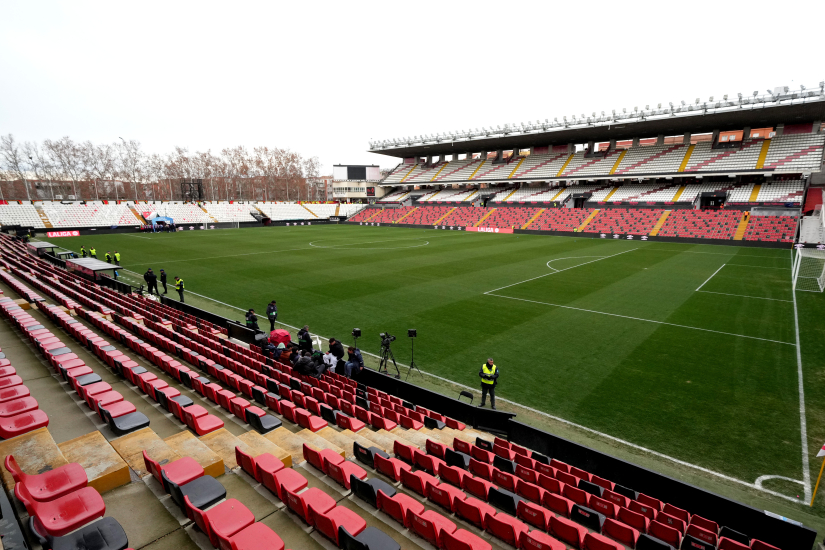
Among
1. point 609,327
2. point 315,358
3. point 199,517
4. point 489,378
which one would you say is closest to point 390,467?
point 199,517

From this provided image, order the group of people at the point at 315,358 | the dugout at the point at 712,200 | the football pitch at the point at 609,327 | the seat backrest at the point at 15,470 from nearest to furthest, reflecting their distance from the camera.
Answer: the seat backrest at the point at 15,470
the football pitch at the point at 609,327
the group of people at the point at 315,358
the dugout at the point at 712,200

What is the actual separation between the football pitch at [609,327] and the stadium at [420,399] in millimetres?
98

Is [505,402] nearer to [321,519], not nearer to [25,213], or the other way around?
[321,519]

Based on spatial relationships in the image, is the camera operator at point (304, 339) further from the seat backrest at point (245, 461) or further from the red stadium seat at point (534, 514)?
the red stadium seat at point (534, 514)

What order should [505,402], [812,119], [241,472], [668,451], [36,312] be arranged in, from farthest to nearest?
[812,119] → [36,312] → [505,402] → [668,451] → [241,472]

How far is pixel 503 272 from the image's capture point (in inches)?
997

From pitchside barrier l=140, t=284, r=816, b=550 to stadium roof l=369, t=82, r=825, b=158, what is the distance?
49.3 m

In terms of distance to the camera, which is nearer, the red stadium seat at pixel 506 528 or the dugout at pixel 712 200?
the red stadium seat at pixel 506 528

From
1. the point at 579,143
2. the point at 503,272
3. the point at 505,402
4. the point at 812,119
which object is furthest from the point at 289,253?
the point at 812,119

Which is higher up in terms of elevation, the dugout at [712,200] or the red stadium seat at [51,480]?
the dugout at [712,200]

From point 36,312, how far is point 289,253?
21.3 m

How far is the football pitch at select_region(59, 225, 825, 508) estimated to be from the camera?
29.2 feet

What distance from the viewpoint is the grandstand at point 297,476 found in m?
3.85

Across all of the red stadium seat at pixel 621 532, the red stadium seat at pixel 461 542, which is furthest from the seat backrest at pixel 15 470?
the red stadium seat at pixel 621 532
